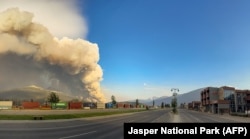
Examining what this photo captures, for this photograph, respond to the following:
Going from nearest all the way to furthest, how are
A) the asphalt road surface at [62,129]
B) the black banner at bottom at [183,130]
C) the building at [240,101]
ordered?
1. the black banner at bottom at [183,130]
2. the asphalt road surface at [62,129]
3. the building at [240,101]

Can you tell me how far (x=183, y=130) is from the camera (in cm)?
871

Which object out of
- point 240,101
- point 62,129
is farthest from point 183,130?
point 240,101

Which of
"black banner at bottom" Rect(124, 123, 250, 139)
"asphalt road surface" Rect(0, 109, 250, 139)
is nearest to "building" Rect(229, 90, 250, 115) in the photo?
"asphalt road surface" Rect(0, 109, 250, 139)

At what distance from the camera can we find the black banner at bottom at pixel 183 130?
867cm

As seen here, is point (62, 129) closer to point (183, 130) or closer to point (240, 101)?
point (183, 130)

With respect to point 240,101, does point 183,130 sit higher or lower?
higher

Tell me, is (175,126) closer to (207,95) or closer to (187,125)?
(187,125)

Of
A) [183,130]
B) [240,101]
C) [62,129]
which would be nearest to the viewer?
[183,130]

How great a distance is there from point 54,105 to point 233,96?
86075 mm

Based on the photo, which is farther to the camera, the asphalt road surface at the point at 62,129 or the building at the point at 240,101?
the building at the point at 240,101

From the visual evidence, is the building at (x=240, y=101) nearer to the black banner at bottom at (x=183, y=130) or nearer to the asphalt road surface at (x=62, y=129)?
the asphalt road surface at (x=62, y=129)

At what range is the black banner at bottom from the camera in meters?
8.67

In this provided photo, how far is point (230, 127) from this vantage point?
28.5 feet

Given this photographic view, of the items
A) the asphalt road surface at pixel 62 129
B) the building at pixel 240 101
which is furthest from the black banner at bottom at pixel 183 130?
the building at pixel 240 101
